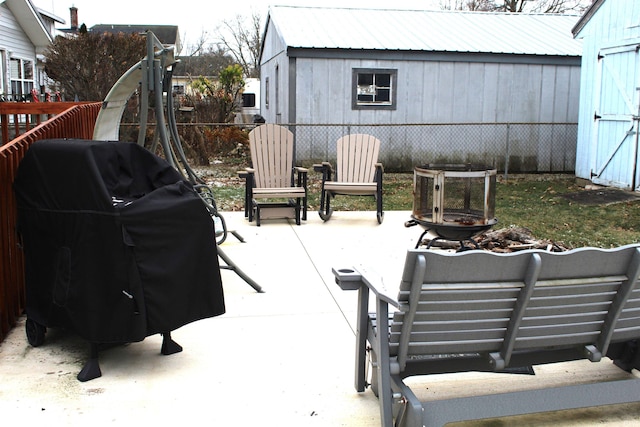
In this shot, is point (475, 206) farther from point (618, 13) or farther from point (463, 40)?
point (463, 40)

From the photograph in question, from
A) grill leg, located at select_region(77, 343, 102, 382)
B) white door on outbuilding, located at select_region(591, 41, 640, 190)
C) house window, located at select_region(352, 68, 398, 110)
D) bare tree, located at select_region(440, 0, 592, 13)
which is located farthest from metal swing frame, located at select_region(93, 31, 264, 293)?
bare tree, located at select_region(440, 0, 592, 13)

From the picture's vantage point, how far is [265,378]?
3236mm

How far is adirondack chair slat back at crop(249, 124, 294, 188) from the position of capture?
7910mm

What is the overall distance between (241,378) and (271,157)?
4.90 metres

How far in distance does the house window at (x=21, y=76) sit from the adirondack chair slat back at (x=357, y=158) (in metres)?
14.1

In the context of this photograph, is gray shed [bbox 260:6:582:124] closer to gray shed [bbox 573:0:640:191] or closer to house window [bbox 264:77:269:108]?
gray shed [bbox 573:0:640:191]

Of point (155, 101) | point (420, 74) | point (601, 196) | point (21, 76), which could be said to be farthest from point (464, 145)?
point (21, 76)

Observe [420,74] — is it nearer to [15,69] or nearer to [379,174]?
[379,174]

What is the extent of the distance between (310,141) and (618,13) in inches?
226

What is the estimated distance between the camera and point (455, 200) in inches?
217

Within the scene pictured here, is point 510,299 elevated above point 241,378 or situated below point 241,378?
above

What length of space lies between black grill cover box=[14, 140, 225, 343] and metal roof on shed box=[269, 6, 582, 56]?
10.1 metres

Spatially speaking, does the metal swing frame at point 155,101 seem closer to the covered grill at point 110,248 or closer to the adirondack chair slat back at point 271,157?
the covered grill at point 110,248

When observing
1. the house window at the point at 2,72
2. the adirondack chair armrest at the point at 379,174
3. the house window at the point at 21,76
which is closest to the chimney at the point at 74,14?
the house window at the point at 21,76
